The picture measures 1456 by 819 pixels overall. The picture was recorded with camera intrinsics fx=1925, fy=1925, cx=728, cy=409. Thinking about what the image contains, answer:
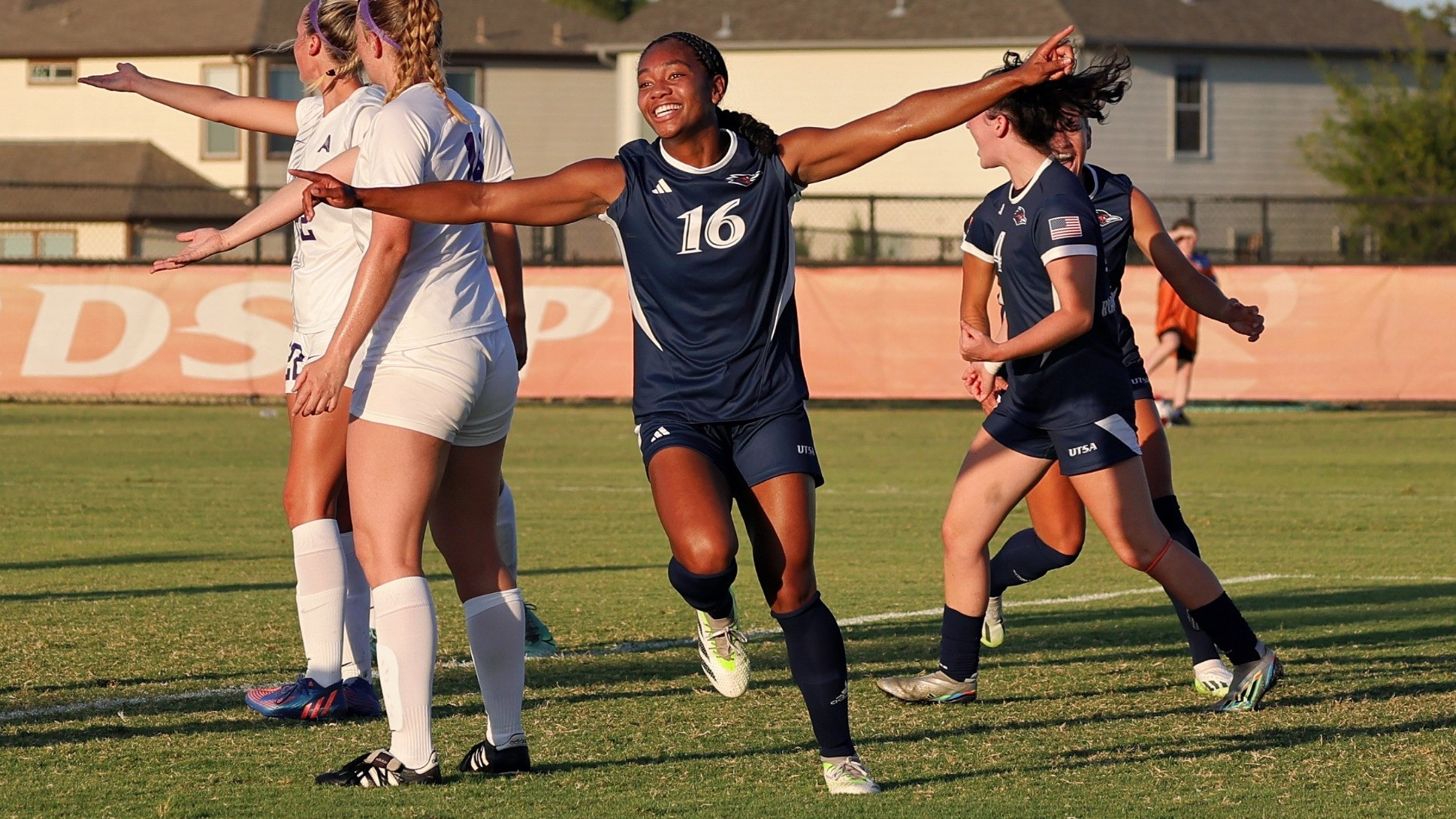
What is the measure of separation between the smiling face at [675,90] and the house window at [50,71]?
159 feet

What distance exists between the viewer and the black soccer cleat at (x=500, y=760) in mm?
5324

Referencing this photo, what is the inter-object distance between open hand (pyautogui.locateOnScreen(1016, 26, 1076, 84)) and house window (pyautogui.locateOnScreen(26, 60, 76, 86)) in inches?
1925

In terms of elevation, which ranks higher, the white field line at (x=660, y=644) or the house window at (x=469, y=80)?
the house window at (x=469, y=80)

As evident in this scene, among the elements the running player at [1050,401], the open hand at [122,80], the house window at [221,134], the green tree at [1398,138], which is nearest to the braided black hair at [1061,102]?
the running player at [1050,401]

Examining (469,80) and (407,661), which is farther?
(469,80)

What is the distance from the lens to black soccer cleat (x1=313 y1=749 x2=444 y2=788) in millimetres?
5137

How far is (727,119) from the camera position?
17.6 ft

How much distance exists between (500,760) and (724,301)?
4.64 ft

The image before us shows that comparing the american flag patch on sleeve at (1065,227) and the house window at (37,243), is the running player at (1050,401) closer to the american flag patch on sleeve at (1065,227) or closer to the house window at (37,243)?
the american flag patch on sleeve at (1065,227)

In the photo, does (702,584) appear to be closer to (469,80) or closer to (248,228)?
(248,228)

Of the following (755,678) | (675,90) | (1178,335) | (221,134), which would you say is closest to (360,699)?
(755,678)

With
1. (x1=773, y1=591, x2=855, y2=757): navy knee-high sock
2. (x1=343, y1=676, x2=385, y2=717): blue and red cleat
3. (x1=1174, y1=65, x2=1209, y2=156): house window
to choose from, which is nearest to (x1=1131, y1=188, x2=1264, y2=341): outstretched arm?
(x1=773, y1=591, x2=855, y2=757): navy knee-high sock

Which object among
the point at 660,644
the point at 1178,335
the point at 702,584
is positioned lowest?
the point at 660,644

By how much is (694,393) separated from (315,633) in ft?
6.05
